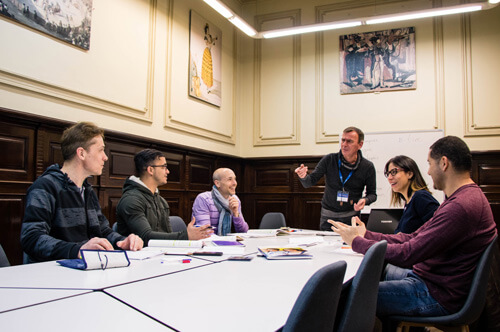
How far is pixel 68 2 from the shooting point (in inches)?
139

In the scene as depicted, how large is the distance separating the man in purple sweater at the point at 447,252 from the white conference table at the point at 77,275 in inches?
37.4

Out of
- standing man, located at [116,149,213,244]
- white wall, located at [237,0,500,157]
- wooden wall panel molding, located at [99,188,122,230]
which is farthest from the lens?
white wall, located at [237,0,500,157]

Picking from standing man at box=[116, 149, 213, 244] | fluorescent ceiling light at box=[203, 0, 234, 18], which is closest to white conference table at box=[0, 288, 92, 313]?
standing man at box=[116, 149, 213, 244]

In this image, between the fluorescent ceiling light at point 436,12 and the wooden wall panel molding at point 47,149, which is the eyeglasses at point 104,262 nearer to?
the wooden wall panel molding at point 47,149

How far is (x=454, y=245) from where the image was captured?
5.44 ft

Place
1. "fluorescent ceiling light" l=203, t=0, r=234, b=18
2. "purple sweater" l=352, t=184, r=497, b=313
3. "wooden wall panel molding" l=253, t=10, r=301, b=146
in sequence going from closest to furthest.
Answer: "purple sweater" l=352, t=184, r=497, b=313 → "fluorescent ceiling light" l=203, t=0, r=234, b=18 → "wooden wall panel molding" l=253, t=10, r=301, b=146

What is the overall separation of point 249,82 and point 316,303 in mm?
6038

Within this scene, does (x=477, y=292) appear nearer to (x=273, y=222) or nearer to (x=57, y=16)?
(x=273, y=222)

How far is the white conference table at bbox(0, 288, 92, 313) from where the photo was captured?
103 cm

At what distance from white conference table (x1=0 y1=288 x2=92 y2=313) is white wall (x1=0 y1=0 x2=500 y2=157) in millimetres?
2496

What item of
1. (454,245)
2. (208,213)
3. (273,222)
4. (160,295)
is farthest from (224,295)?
(273,222)

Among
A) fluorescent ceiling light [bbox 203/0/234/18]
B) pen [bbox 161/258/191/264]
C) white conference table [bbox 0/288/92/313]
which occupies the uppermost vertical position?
fluorescent ceiling light [bbox 203/0/234/18]

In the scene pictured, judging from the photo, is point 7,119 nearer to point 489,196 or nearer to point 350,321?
point 350,321

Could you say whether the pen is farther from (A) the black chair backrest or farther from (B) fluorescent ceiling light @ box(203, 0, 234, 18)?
(B) fluorescent ceiling light @ box(203, 0, 234, 18)
